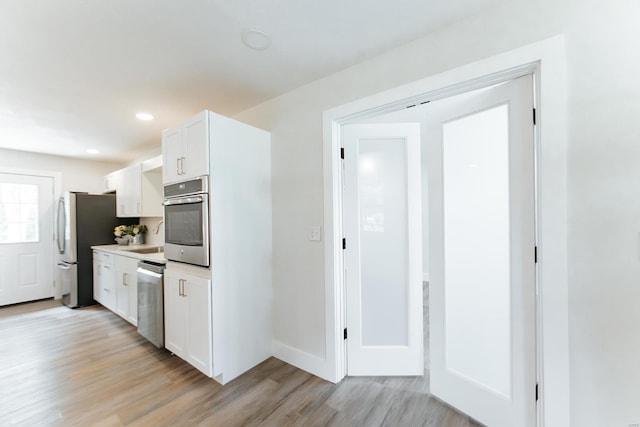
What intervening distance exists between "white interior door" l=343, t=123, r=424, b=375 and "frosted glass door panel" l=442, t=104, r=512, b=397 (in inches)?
13.6

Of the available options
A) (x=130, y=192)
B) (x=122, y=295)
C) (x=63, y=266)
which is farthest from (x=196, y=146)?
(x=63, y=266)

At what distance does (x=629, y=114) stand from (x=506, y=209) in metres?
0.63

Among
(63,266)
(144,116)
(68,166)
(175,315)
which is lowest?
(175,315)

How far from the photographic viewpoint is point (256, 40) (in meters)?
1.66

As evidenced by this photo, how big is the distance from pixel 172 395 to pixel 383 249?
1.94 m

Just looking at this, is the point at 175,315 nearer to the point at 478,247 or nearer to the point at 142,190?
the point at 142,190

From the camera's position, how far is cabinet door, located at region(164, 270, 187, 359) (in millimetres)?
2172

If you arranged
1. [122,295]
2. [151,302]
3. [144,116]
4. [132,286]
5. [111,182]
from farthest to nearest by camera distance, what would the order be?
[111,182] < [122,295] < [132,286] < [144,116] < [151,302]

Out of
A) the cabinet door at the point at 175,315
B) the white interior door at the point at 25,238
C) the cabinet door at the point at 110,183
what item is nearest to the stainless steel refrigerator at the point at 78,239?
the cabinet door at the point at 110,183

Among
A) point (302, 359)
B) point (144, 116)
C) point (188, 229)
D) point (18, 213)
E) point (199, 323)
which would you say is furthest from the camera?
point (18, 213)

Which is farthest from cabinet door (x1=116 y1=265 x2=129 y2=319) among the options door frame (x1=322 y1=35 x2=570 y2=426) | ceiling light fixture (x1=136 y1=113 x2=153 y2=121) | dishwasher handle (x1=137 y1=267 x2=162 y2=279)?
door frame (x1=322 y1=35 x2=570 y2=426)

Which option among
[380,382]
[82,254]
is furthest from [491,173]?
[82,254]

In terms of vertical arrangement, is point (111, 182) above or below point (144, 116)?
below

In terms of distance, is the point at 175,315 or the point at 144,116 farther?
the point at 144,116
